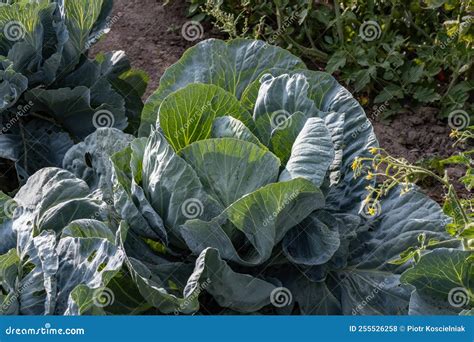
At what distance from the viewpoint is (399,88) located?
14.8ft

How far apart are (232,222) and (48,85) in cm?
151

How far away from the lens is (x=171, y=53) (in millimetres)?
5176

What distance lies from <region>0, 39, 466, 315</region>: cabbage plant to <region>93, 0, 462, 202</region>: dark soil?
1394 millimetres

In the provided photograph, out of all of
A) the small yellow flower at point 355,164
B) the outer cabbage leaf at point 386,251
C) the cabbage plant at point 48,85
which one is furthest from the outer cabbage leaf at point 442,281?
the cabbage plant at point 48,85

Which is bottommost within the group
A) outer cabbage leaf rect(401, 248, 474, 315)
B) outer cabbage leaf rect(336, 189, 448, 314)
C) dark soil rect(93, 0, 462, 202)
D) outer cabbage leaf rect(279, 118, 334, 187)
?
A: dark soil rect(93, 0, 462, 202)

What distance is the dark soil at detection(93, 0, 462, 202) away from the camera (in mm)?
4297

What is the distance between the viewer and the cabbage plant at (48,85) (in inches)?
133

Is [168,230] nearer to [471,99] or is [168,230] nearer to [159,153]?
[159,153]

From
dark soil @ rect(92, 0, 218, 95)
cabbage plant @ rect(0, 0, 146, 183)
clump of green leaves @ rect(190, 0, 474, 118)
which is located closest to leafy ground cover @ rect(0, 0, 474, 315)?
cabbage plant @ rect(0, 0, 146, 183)

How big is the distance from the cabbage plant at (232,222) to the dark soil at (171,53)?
1.39m

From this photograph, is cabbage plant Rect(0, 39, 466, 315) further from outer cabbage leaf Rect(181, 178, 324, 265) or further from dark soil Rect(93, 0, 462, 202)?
dark soil Rect(93, 0, 462, 202)

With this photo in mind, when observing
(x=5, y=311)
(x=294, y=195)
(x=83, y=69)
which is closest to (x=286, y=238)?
(x=294, y=195)

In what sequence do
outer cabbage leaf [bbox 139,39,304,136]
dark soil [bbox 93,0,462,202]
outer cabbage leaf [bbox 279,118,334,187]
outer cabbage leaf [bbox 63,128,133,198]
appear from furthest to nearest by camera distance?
dark soil [bbox 93,0,462,202], outer cabbage leaf [bbox 139,39,304,136], outer cabbage leaf [bbox 63,128,133,198], outer cabbage leaf [bbox 279,118,334,187]

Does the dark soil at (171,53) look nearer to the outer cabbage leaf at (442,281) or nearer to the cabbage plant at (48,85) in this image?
the cabbage plant at (48,85)
